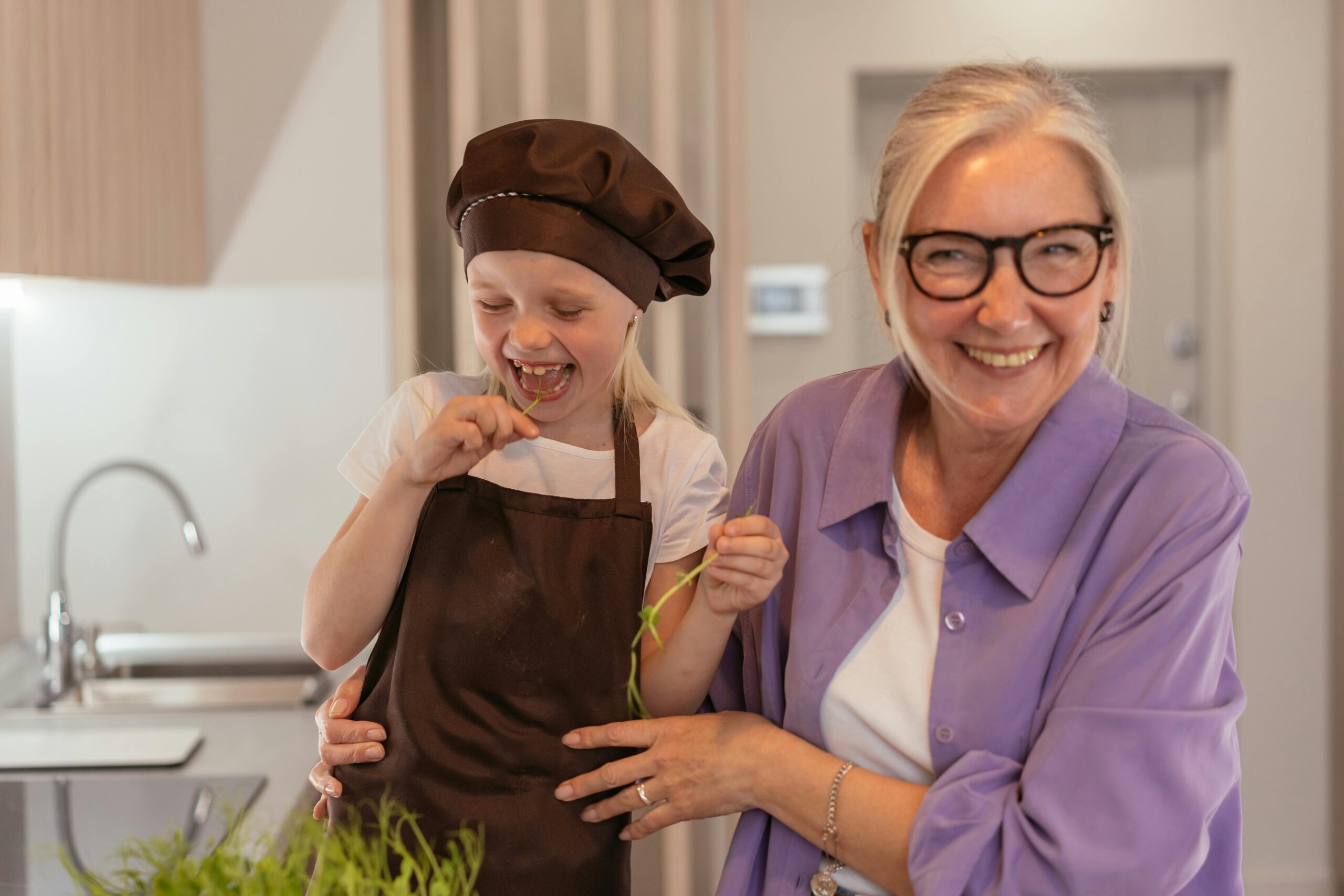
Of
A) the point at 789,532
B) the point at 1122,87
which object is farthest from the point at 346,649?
the point at 1122,87

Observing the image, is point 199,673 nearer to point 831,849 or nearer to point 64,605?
point 64,605

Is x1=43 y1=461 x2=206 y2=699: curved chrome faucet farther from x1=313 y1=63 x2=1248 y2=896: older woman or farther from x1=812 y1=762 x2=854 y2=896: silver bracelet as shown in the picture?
x1=812 y1=762 x2=854 y2=896: silver bracelet

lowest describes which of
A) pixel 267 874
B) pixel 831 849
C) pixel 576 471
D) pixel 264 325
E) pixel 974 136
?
pixel 831 849

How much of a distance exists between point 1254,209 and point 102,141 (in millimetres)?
3092

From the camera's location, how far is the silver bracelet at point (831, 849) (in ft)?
3.75

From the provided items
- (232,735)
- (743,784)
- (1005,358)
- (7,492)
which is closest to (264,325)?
(7,492)

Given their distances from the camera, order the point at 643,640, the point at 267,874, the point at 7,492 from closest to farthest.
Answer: the point at 267,874, the point at 643,640, the point at 7,492

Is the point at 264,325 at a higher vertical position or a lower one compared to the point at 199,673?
higher

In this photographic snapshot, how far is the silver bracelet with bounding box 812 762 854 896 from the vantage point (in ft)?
3.75

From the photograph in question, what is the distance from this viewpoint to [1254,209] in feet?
11.6

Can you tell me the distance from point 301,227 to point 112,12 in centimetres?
48

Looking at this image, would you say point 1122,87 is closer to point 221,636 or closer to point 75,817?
point 221,636

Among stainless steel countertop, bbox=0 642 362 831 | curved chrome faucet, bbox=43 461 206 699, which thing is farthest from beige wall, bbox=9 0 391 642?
stainless steel countertop, bbox=0 642 362 831

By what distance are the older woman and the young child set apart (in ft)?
0.17
